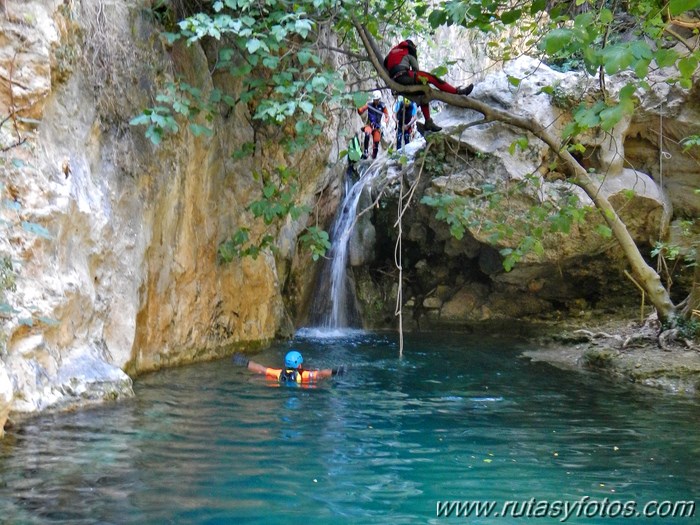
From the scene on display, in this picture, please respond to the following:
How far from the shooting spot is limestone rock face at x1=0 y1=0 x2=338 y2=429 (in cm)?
555

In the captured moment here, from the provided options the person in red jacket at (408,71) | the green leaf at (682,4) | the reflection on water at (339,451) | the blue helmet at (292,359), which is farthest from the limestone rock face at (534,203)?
the green leaf at (682,4)

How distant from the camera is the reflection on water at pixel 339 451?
3.75 m

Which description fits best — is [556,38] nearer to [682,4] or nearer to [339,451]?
[682,4]

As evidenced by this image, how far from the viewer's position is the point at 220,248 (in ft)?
29.1

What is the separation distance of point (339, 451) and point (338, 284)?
27.7 feet

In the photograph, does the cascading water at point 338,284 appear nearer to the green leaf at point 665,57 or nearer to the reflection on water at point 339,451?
the reflection on water at point 339,451

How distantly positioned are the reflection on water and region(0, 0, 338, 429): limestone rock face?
1.78ft

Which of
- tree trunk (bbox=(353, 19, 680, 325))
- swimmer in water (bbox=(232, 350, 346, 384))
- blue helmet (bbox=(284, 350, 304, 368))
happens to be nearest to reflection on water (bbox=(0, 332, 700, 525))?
swimmer in water (bbox=(232, 350, 346, 384))

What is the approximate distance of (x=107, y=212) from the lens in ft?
22.0

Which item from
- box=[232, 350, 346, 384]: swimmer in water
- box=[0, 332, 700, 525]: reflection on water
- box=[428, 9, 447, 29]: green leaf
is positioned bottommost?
box=[0, 332, 700, 525]: reflection on water

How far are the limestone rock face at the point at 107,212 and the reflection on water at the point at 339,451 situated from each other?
54 centimetres

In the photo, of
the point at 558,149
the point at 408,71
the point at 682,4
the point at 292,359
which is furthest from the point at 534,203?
the point at 682,4

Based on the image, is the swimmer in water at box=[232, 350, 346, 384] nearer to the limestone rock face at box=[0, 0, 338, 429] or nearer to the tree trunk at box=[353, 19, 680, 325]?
the limestone rock face at box=[0, 0, 338, 429]

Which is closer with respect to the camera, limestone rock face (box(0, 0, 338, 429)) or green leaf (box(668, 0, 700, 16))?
green leaf (box(668, 0, 700, 16))
